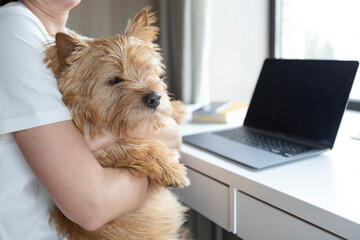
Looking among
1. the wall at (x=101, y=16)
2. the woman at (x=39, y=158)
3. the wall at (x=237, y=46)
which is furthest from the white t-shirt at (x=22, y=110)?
the wall at (x=237, y=46)

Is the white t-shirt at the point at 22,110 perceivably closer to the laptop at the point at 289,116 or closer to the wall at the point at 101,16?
the laptop at the point at 289,116

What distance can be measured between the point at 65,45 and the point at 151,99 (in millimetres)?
227

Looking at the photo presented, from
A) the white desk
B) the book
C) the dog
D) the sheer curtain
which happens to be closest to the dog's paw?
the dog

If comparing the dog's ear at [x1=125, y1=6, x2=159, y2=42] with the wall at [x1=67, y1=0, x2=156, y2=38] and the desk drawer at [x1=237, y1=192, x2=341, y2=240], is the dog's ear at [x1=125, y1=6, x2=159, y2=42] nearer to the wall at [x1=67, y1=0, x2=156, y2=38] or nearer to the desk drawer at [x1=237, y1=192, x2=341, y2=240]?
the desk drawer at [x1=237, y1=192, x2=341, y2=240]

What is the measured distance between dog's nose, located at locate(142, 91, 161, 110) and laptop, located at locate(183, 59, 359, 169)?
0.32 m

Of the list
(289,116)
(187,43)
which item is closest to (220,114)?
(289,116)

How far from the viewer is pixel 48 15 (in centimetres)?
87

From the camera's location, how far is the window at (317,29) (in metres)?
1.79

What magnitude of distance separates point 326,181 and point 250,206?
20 centimetres

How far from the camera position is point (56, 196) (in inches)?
25.4

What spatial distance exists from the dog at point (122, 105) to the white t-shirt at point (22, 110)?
33 millimetres

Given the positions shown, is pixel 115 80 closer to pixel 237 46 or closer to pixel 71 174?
pixel 71 174

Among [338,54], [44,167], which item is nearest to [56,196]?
[44,167]

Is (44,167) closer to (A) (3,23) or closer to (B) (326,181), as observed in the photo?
(A) (3,23)
